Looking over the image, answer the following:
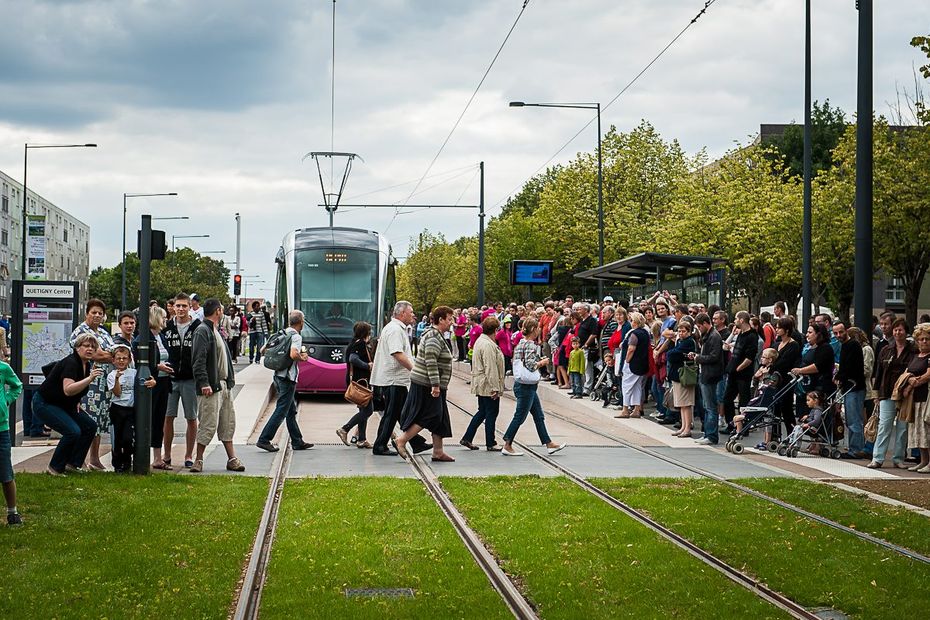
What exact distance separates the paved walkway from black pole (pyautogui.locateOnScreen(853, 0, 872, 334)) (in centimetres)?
219

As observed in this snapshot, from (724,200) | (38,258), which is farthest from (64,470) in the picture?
(724,200)

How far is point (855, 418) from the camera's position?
15711mm

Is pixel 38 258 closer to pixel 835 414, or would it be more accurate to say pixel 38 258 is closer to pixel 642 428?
pixel 642 428

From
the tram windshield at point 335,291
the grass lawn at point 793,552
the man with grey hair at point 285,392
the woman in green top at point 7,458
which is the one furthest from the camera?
the tram windshield at point 335,291

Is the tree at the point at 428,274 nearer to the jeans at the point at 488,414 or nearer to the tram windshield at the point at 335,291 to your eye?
the tram windshield at the point at 335,291

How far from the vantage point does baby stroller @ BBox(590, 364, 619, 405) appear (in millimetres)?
22453

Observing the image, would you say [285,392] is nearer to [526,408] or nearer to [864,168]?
[526,408]

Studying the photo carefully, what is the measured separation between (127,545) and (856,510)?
643 cm

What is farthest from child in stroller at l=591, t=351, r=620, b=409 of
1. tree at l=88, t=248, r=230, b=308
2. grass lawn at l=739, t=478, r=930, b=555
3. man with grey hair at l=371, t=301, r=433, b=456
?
tree at l=88, t=248, r=230, b=308

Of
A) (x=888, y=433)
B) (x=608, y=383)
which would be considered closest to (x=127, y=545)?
(x=888, y=433)

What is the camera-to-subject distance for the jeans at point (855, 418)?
15664mm

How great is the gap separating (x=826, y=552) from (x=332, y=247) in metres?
16.8

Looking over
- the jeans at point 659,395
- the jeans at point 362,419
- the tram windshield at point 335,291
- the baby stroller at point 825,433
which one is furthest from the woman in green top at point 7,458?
the tram windshield at point 335,291

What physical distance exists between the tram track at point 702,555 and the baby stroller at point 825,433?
361 centimetres
